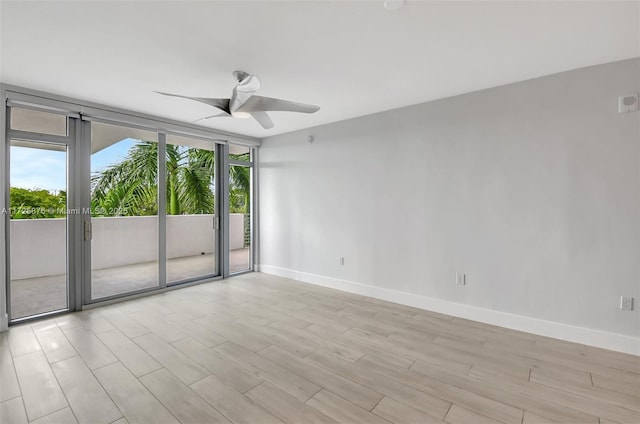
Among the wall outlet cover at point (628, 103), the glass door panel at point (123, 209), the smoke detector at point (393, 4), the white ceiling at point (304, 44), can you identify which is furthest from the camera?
the glass door panel at point (123, 209)

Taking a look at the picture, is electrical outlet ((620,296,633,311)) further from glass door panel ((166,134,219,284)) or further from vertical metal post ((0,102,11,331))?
vertical metal post ((0,102,11,331))

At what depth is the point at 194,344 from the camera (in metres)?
2.80

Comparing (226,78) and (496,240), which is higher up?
(226,78)

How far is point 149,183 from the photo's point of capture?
4.95 m

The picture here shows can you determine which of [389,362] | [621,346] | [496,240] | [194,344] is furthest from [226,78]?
[621,346]

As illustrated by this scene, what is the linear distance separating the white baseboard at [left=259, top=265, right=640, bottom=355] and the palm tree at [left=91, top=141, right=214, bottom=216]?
324 centimetres

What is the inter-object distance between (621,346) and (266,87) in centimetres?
428

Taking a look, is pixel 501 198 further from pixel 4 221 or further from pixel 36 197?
pixel 36 197

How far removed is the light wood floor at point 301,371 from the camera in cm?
188

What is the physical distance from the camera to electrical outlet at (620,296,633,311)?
8.52ft

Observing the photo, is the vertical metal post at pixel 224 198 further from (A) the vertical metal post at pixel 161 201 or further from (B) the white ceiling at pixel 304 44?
(B) the white ceiling at pixel 304 44

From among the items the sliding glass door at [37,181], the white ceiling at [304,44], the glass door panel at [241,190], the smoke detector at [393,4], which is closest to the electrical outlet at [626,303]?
the white ceiling at [304,44]

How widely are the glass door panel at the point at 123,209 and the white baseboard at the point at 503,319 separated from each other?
319cm

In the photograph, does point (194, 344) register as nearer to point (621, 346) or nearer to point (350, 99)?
point (350, 99)
